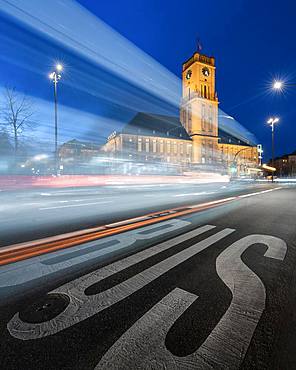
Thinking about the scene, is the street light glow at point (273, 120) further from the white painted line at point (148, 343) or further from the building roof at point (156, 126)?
the building roof at point (156, 126)

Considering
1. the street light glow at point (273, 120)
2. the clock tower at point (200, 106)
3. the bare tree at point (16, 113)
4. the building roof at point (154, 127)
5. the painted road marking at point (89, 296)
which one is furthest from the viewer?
the building roof at point (154, 127)

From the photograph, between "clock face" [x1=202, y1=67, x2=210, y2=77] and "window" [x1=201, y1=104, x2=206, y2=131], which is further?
"window" [x1=201, y1=104, x2=206, y2=131]

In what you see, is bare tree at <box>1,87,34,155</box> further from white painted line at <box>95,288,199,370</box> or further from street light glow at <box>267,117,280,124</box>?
street light glow at <box>267,117,280,124</box>

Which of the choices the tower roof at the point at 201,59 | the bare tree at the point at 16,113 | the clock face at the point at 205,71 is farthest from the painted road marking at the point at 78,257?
the clock face at the point at 205,71

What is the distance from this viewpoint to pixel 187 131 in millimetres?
98312

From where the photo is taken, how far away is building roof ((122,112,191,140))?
8943 centimetres

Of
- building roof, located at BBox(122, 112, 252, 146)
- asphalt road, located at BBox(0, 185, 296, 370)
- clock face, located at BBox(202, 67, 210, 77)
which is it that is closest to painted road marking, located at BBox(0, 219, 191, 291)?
asphalt road, located at BBox(0, 185, 296, 370)

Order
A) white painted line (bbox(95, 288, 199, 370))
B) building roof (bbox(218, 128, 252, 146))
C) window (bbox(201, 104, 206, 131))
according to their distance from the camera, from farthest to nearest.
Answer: building roof (bbox(218, 128, 252, 146))
window (bbox(201, 104, 206, 131))
white painted line (bbox(95, 288, 199, 370))

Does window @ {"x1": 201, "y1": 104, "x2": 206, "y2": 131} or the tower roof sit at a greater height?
the tower roof

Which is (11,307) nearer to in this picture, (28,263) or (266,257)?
(28,263)

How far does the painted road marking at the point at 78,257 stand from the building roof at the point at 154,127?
281ft

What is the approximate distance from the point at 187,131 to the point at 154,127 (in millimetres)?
16519

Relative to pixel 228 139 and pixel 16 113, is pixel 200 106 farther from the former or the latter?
pixel 16 113

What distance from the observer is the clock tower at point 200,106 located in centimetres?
8350
